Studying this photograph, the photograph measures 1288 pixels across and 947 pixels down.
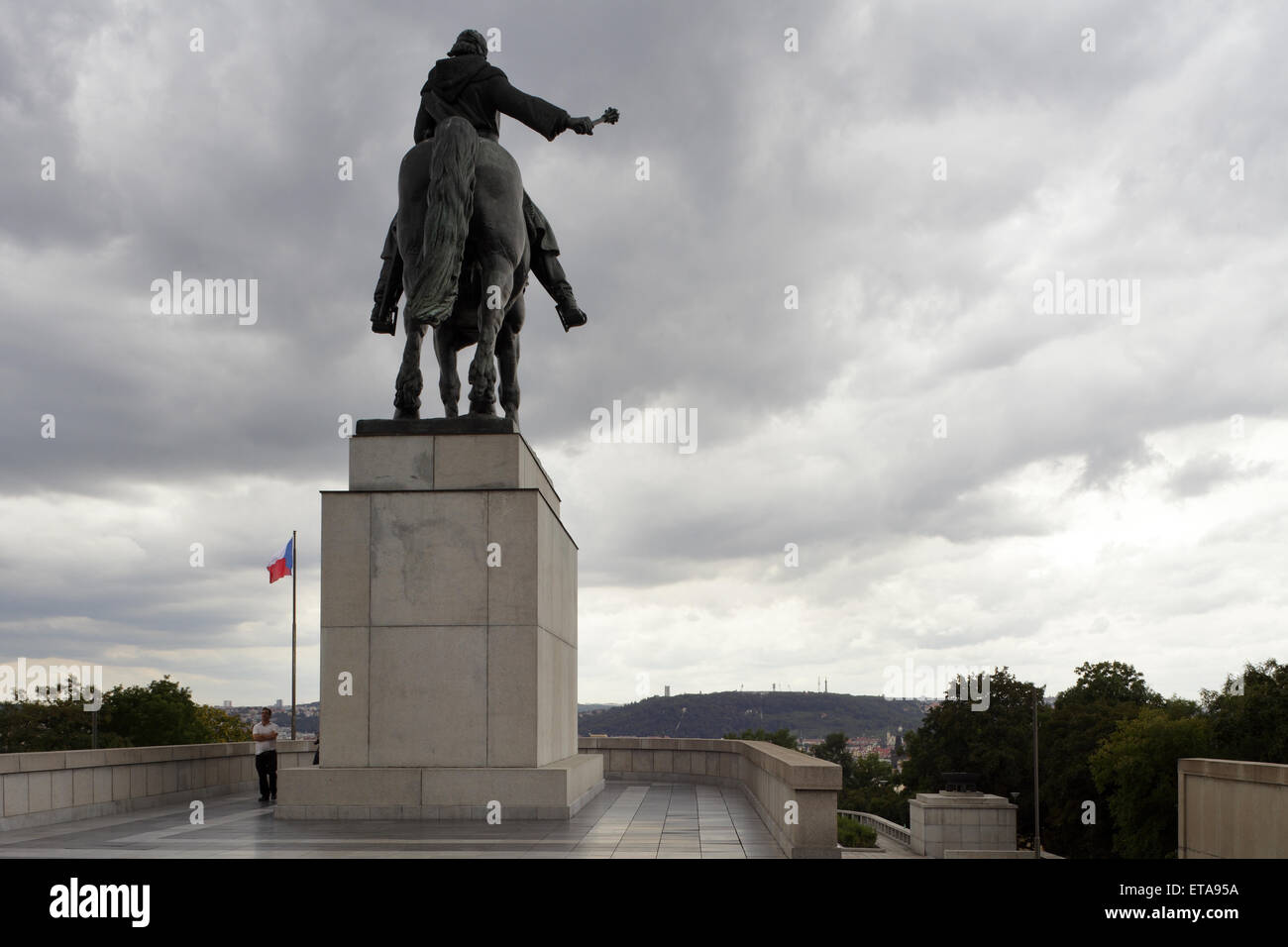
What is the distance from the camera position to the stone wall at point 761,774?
36.5ft

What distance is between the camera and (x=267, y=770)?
730 inches

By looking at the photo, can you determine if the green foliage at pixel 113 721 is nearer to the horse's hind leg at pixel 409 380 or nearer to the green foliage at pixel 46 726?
the green foliage at pixel 46 726

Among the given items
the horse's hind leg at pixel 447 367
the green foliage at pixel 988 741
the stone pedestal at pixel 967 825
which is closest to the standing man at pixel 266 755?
the horse's hind leg at pixel 447 367

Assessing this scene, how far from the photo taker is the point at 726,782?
73.7 ft

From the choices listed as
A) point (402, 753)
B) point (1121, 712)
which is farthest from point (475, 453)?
point (1121, 712)

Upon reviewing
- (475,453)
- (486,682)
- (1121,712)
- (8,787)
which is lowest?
(1121,712)

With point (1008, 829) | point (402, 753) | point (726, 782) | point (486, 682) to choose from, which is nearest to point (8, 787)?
point (402, 753)

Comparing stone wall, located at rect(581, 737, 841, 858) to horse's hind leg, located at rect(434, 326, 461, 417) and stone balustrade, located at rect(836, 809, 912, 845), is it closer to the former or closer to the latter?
horse's hind leg, located at rect(434, 326, 461, 417)

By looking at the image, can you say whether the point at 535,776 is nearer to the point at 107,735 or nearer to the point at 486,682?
the point at 486,682

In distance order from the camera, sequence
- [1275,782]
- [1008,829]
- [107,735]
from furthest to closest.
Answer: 1. [107,735]
2. [1008,829]
3. [1275,782]
